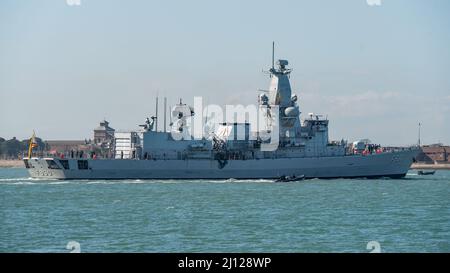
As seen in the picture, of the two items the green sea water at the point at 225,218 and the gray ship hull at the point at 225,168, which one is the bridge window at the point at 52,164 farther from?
the green sea water at the point at 225,218

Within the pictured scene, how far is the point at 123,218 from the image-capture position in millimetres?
39375

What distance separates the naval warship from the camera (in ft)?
240

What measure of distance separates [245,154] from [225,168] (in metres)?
3.06

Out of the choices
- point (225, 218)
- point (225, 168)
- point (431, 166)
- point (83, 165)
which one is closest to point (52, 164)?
point (83, 165)

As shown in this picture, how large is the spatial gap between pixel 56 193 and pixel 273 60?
102 ft

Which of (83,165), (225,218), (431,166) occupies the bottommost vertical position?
(225,218)

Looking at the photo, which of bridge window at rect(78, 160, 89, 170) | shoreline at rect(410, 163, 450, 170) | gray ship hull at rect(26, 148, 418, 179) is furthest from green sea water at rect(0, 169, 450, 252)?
A: shoreline at rect(410, 163, 450, 170)

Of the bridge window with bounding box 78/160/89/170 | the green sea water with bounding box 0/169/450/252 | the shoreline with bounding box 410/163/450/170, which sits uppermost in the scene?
the bridge window with bounding box 78/160/89/170

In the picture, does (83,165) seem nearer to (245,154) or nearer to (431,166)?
(245,154)

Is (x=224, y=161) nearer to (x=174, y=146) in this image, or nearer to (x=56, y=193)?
(x=174, y=146)

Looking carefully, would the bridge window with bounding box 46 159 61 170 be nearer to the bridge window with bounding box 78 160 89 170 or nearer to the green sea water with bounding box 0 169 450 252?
the bridge window with bounding box 78 160 89 170

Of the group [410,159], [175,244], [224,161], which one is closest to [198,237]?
[175,244]

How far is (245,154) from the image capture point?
75.7 metres

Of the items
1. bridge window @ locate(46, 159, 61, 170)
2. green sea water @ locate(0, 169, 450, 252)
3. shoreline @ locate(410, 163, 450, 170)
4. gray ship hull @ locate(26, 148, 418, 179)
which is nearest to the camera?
green sea water @ locate(0, 169, 450, 252)
